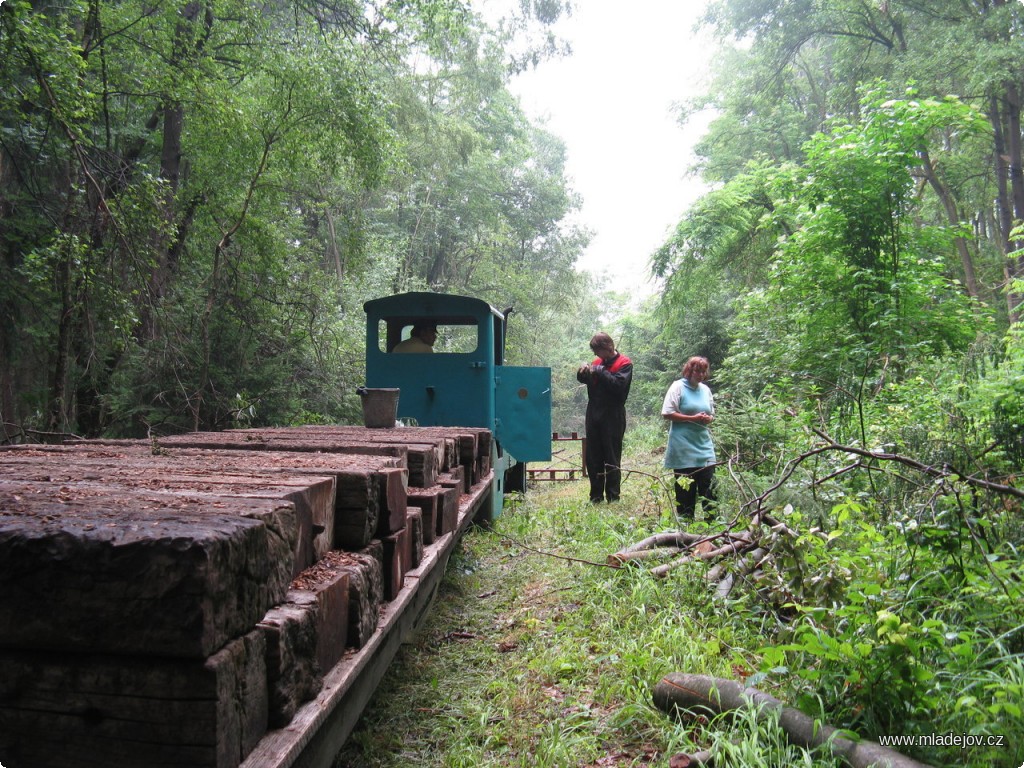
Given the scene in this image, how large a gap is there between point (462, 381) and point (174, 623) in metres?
6.11

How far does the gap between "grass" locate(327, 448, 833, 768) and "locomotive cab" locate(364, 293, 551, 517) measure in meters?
2.16

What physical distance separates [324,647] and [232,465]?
3.32 ft

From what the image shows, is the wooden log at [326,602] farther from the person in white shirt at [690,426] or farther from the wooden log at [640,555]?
the person in white shirt at [690,426]

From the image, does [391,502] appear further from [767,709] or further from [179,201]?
[179,201]

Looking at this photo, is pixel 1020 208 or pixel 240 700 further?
pixel 1020 208

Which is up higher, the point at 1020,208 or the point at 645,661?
the point at 1020,208

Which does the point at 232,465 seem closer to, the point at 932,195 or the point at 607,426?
the point at 607,426

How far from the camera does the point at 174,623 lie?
1255mm

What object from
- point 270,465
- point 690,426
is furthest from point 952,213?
point 270,465

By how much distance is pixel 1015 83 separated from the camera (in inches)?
545

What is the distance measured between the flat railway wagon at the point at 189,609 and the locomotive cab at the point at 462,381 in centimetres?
479

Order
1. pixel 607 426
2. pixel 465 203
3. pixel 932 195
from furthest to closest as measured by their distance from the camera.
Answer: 1. pixel 465 203
2. pixel 932 195
3. pixel 607 426

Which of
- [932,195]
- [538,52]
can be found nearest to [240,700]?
[538,52]

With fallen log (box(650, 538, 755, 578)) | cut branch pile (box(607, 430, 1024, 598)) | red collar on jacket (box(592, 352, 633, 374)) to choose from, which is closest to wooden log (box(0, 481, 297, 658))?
cut branch pile (box(607, 430, 1024, 598))
